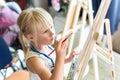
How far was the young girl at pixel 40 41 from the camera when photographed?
120cm

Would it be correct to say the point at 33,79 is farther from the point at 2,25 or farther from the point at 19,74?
the point at 2,25

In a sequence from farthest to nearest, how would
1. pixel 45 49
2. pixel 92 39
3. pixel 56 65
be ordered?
pixel 45 49 → pixel 92 39 → pixel 56 65

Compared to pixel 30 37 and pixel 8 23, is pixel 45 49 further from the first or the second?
pixel 8 23

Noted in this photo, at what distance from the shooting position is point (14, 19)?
268 centimetres

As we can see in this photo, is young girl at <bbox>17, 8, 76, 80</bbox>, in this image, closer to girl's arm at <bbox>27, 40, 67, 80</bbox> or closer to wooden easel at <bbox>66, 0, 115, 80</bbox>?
girl's arm at <bbox>27, 40, 67, 80</bbox>

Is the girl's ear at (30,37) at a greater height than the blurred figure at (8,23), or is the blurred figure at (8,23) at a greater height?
the girl's ear at (30,37)

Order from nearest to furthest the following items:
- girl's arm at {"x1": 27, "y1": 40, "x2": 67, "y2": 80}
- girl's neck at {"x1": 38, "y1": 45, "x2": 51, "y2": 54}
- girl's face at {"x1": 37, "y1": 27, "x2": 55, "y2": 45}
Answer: girl's arm at {"x1": 27, "y1": 40, "x2": 67, "y2": 80} < girl's face at {"x1": 37, "y1": 27, "x2": 55, "y2": 45} < girl's neck at {"x1": 38, "y1": 45, "x2": 51, "y2": 54}

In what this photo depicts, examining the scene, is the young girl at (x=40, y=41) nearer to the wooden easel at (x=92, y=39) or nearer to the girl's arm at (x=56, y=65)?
the girl's arm at (x=56, y=65)

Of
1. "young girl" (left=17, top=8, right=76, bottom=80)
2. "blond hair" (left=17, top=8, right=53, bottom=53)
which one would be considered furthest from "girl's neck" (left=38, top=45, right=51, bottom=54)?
"blond hair" (left=17, top=8, right=53, bottom=53)

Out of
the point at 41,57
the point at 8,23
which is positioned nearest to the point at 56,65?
the point at 41,57

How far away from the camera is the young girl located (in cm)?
120

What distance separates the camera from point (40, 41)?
135 cm

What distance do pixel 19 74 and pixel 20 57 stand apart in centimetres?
38

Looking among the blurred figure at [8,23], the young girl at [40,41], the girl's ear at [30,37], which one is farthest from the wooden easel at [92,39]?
the blurred figure at [8,23]
